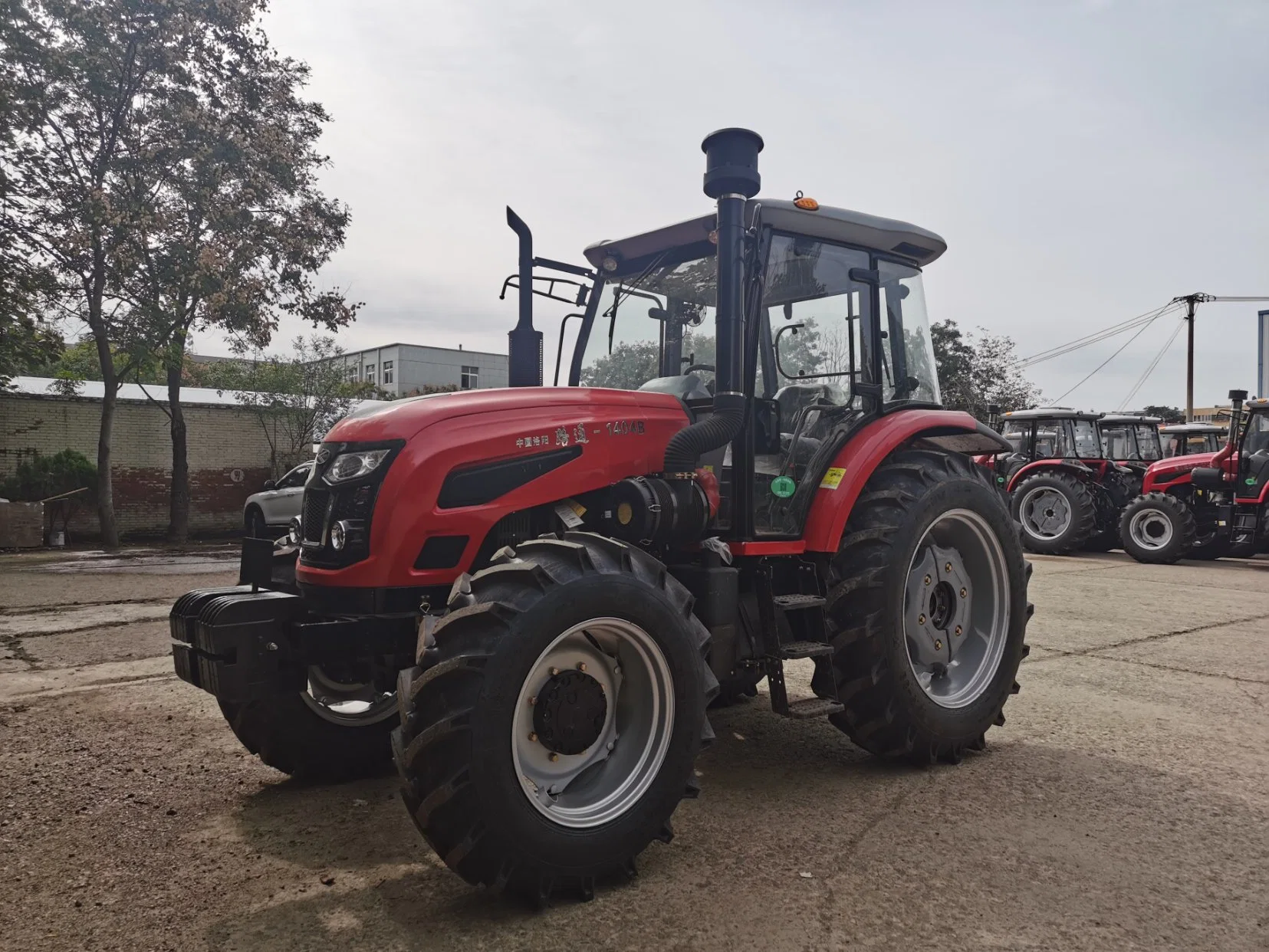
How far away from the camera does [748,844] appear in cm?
329

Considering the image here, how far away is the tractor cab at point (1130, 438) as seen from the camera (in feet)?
55.6

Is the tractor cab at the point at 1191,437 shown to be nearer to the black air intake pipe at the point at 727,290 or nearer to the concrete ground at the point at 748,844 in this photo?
the concrete ground at the point at 748,844

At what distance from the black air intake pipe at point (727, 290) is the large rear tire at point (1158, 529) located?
12.0 meters

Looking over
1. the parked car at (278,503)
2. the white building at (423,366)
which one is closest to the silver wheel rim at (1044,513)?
the parked car at (278,503)

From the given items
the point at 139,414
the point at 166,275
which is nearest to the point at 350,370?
the point at 139,414

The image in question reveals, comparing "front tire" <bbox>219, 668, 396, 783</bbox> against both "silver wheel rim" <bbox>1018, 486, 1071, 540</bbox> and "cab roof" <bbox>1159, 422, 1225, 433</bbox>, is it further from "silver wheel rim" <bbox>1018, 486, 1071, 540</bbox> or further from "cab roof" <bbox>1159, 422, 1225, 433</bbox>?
"cab roof" <bbox>1159, 422, 1225, 433</bbox>

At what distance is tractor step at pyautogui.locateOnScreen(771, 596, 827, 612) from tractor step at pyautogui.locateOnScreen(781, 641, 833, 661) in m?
0.15

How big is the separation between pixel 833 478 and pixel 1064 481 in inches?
474

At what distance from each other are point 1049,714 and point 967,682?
0.91 meters

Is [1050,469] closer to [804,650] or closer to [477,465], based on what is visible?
[804,650]

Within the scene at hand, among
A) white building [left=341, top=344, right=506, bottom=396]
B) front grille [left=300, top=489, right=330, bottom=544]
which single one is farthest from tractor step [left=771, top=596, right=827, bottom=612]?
white building [left=341, top=344, right=506, bottom=396]

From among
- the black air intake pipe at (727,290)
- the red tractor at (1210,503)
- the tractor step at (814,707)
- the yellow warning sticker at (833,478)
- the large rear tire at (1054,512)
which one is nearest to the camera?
the black air intake pipe at (727,290)

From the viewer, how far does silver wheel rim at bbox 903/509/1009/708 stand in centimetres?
441

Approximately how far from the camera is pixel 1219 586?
10914mm
